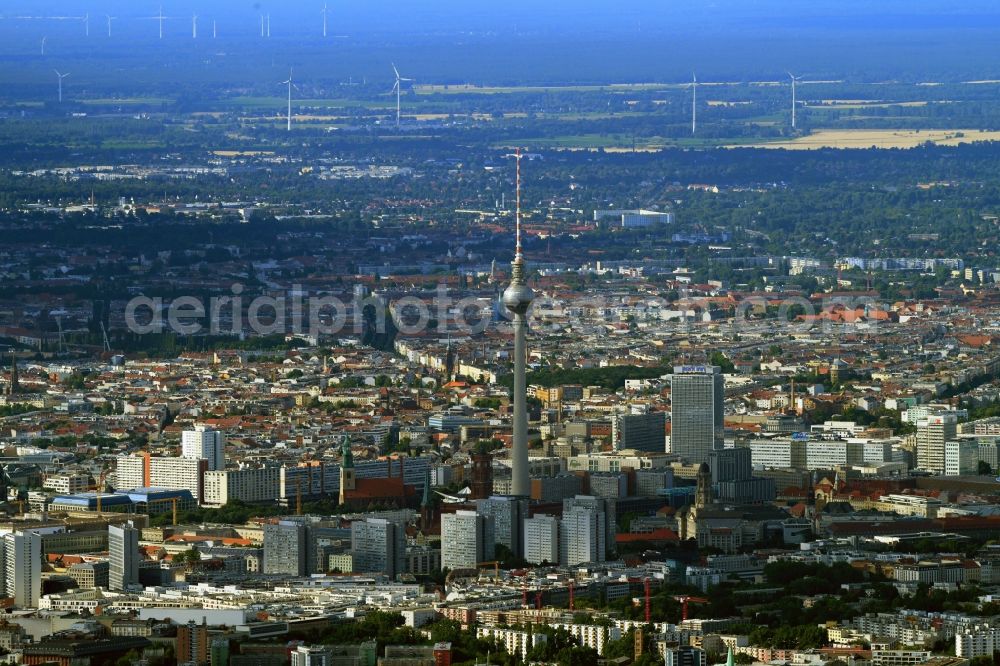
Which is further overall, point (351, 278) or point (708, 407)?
point (351, 278)

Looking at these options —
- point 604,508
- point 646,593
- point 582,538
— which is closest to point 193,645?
point 646,593

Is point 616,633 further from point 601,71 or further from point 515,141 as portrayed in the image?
point 601,71

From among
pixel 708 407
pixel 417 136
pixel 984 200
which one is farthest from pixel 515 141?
pixel 708 407

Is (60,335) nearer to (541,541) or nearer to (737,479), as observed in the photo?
(737,479)

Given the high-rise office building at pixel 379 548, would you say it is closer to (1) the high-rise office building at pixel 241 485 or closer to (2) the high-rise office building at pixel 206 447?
(1) the high-rise office building at pixel 241 485

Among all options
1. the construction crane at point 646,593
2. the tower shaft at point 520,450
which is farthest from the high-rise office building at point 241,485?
the construction crane at point 646,593

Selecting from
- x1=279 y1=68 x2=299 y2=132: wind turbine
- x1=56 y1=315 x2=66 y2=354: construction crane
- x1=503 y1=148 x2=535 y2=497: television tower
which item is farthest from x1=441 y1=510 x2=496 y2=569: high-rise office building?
x1=279 y1=68 x2=299 y2=132: wind turbine

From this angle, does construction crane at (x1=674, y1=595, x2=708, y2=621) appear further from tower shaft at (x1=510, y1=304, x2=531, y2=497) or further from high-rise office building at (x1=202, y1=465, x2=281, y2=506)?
high-rise office building at (x1=202, y1=465, x2=281, y2=506)
